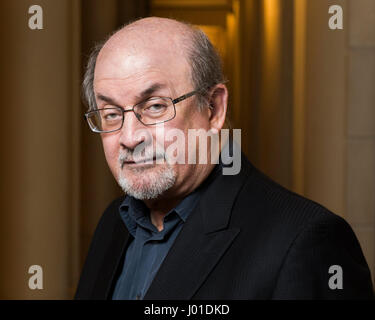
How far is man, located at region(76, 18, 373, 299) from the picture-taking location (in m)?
1.06

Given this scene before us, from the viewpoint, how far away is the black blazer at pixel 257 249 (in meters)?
1.05

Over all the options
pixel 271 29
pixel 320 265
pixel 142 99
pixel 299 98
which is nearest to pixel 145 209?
pixel 142 99

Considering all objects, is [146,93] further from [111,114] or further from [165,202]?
[165,202]

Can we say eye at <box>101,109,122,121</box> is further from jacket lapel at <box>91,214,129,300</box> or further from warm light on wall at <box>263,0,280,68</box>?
warm light on wall at <box>263,0,280,68</box>

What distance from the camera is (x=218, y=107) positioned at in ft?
4.31

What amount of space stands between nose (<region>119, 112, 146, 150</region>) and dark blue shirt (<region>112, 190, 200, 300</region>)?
0.18m

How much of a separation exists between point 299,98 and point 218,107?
149cm

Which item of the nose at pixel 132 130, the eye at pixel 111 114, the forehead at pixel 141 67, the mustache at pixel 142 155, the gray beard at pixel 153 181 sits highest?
the forehead at pixel 141 67

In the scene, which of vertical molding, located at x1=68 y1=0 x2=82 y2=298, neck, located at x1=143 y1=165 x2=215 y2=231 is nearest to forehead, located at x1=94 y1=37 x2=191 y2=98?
neck, located at x1=143 y1=165 x2=215 y2=231

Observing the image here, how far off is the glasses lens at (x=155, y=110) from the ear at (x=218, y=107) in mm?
136
